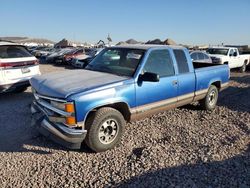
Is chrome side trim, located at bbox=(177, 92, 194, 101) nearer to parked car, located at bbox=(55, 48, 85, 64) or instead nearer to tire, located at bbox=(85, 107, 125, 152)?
tire, located at bbox=(85, 107, 125, 152)

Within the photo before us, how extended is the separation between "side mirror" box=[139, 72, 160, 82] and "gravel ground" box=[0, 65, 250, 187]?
1.22 meters

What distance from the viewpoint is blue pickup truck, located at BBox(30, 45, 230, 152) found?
3904 mm

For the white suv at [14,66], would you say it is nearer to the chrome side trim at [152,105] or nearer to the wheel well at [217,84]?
the chrome side trim at [152,105]

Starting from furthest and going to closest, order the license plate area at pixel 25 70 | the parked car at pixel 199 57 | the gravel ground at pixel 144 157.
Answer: the parked car at pixel 199 57 < the license plate area at pixel 25 70 < the gravel ground at pixel 144 157

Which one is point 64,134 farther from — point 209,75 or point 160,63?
point 209,75

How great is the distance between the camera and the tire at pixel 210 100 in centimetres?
673

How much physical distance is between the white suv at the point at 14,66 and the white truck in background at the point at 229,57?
11.2 m

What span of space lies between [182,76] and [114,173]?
282 centimetres

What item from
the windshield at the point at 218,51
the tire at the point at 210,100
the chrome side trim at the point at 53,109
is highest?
the windshield at the point at 218,51

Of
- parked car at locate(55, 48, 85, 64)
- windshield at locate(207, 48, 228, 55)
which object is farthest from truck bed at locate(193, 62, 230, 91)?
parked car at locate(55, 48, 85, 64)

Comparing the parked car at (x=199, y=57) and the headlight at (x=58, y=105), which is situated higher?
the parked car at (x=199, y=57)

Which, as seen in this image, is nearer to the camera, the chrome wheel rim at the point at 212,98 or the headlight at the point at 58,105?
the headlight at the point at 58,105

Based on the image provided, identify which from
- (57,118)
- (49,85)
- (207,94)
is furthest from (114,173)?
(207,94)

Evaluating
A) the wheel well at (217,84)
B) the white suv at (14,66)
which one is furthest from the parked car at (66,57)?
the wheel well at (217,84)
